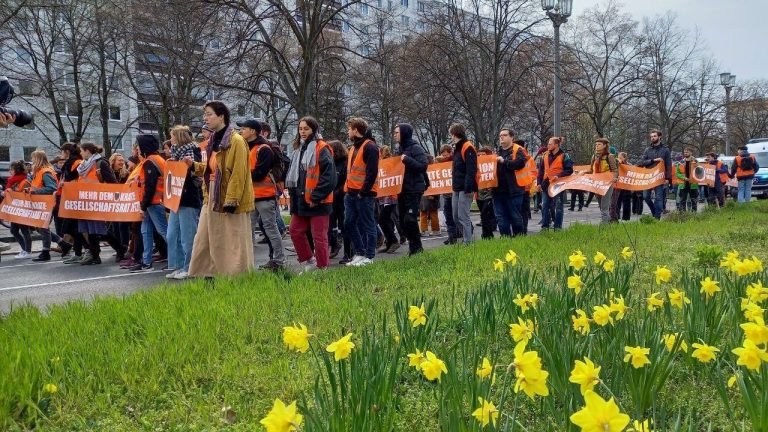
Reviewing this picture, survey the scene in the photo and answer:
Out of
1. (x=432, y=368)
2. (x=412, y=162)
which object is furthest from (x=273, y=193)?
(x=432, y=368)

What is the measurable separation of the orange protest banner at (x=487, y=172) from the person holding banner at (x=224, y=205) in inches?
204

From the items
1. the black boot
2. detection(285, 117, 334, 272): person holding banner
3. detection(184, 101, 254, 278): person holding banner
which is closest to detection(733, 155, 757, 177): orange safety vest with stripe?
detection(285, 117, 334, 272): person holding banner

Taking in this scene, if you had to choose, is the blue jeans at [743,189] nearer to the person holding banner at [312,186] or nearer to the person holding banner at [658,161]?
the person holding banner at [658,161]

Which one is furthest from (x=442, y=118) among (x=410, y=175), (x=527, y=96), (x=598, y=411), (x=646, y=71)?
(x=598, y=411)

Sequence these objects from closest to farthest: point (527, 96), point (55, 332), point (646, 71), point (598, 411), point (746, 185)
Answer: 1. point (598, 411)
2. point (55, 332)
3. point (746, 185)
4. point (527, 96)
5. point (646, 71)

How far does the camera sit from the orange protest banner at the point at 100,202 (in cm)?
1038

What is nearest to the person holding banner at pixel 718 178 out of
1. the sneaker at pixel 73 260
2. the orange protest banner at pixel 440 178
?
the orange protest banner at pixel 440 178

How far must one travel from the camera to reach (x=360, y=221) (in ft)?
29.1

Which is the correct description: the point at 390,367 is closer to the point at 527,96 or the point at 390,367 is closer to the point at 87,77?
the point at 527,96

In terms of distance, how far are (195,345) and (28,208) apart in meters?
9.33

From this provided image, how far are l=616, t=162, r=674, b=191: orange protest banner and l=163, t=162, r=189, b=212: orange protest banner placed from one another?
9.15 m

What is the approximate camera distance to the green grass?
9.61ft

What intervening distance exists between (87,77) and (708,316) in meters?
39.3

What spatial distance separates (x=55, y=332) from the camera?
405 cm
